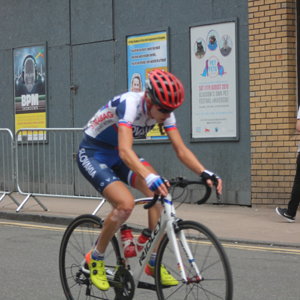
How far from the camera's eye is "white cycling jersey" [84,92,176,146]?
4.92 m

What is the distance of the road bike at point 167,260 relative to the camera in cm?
455

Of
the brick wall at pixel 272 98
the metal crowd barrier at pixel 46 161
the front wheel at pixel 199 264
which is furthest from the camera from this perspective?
the metal crowd barrier at pixel 46 161

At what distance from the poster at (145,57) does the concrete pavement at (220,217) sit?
1.96m

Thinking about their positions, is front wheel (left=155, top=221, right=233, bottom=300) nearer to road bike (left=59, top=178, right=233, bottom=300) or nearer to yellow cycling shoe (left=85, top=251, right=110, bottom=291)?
road bike (left=59, top=178, right=233, bottom=300)

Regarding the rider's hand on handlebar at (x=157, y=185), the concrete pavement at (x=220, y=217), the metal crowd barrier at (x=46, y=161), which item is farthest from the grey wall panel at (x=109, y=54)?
the rider's hand on handlebar at (x=157, y=185)

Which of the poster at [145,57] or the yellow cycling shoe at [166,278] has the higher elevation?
the poster at [145,57]

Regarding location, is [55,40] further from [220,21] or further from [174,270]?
[174,270]

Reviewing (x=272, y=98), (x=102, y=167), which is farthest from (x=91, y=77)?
(x=102, y=167)

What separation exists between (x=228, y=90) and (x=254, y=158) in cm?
126

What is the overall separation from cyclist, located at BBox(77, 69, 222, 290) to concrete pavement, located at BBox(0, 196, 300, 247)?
3994mm

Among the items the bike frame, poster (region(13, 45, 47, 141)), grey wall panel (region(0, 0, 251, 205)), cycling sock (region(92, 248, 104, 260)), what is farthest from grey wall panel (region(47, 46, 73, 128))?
the bike frame

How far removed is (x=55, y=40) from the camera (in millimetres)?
15078

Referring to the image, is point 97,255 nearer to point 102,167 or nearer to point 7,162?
point 102,167

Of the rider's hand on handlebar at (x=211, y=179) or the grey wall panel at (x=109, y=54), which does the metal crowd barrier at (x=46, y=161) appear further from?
the rider's hand on handlebar at (x=211, y=179)
